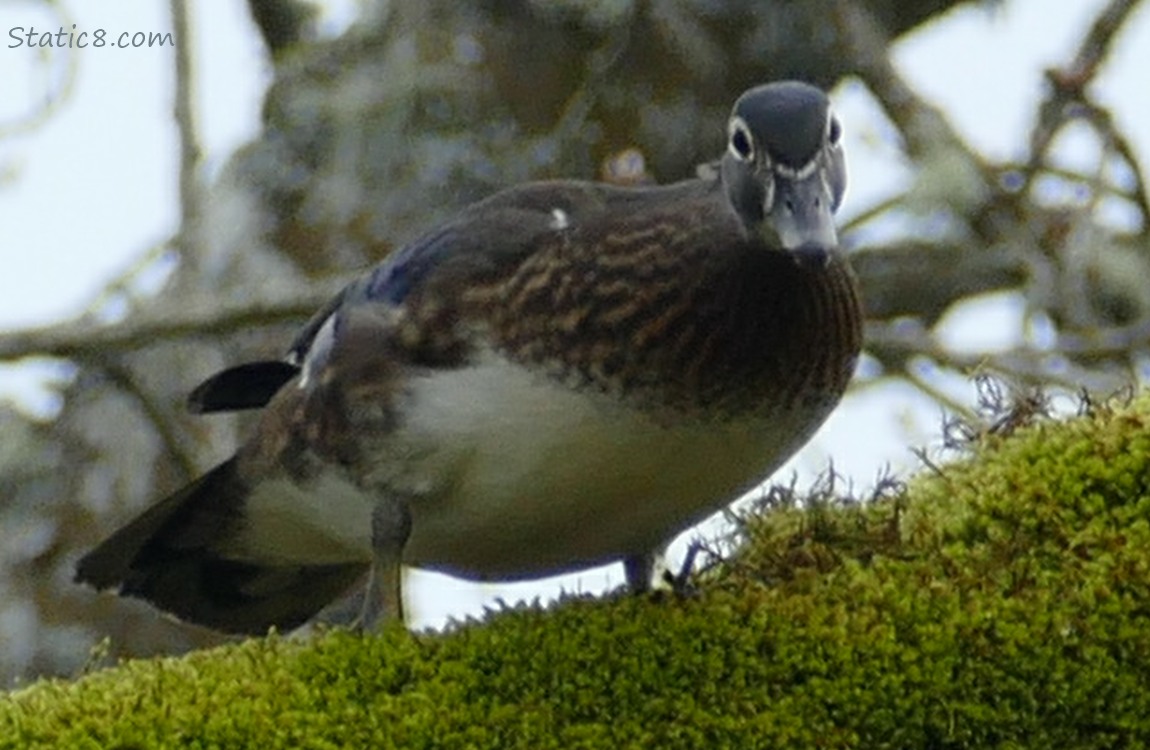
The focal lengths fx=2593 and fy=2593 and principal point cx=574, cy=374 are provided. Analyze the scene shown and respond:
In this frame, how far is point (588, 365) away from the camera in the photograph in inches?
152

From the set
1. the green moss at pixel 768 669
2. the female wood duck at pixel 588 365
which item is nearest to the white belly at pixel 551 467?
the female wood duck at pixel 588 365

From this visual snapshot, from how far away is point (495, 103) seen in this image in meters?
6.10

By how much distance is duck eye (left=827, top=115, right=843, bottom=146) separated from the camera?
3793 mm

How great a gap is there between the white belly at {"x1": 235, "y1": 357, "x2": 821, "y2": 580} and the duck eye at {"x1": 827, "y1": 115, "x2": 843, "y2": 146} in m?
0.41

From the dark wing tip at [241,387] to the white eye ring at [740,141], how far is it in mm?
1010

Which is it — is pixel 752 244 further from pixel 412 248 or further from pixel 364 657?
pixel 364 657

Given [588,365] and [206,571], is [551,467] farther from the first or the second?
[206,571]

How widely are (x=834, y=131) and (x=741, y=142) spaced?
0.14 metres

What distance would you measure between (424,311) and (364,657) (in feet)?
2.68

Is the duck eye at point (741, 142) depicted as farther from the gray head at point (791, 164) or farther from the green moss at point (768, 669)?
the green moss at point (768, 669)

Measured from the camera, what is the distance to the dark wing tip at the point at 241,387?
4426mm

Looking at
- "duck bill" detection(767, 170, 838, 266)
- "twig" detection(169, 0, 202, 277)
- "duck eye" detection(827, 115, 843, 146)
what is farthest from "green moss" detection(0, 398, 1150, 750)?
"twig" detection(169, 0, 202, 277)

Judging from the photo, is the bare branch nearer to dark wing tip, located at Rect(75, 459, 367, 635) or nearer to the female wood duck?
dark wing tip, located at Rect(75, 459, 367, 635)

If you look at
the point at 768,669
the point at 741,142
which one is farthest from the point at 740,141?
the point at 768,669
